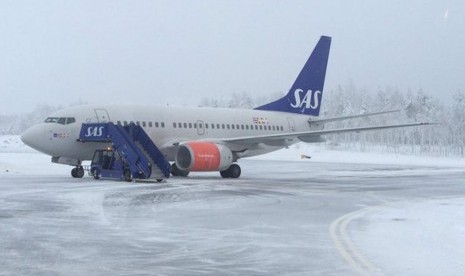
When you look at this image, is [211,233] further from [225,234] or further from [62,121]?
[62,121]

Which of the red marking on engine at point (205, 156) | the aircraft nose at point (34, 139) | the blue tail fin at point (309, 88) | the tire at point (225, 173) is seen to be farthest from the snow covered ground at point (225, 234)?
the blue tail fin at point (309, 88)

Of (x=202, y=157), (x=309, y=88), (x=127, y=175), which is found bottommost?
(x=127, y=175)

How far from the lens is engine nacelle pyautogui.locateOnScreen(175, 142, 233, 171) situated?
23406 mm

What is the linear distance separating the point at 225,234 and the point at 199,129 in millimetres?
18895

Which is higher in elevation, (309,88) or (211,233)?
(309,88)

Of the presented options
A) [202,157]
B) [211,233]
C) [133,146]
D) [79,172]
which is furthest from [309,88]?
[211,233]

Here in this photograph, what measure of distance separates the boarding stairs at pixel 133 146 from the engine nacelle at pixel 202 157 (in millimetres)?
1155

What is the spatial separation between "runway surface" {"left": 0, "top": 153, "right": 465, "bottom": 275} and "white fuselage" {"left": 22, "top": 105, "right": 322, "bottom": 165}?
24.7 feet

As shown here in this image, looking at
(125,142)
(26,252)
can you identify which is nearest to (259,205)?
(26,252)

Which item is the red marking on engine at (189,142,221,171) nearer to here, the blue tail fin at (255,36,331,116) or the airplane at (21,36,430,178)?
the airplane at (21,36,430,178)

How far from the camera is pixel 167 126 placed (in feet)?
86.8

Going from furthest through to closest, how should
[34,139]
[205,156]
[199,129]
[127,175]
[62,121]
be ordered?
[199,129] → [62,121] → [205,156] → [34,139] → [127,175]

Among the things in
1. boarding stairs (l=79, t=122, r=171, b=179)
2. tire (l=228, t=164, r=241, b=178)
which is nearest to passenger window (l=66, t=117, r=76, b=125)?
boarding stairs (l=79, t=122, r=171, b=179)

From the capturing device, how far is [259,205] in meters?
13.4
